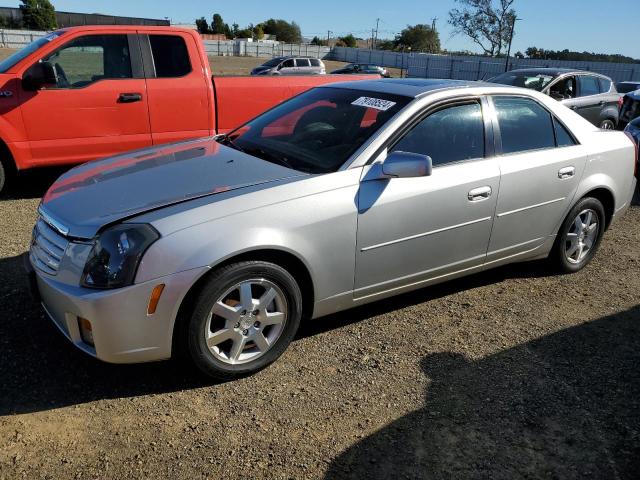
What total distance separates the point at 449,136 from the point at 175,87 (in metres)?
3.94

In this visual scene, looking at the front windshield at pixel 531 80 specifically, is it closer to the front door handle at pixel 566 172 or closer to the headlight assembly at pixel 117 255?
the front door handle at pixel 566 172

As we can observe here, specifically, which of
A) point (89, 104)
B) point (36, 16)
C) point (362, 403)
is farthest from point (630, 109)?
point (36, 16)

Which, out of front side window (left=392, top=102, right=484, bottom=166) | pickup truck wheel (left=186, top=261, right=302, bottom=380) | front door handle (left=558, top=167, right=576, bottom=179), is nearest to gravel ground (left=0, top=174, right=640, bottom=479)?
pickup truck wheel (left=186, top=261, right=302, bottom=380)

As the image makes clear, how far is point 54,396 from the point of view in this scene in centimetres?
298

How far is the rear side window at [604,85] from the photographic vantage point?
37.6 feet

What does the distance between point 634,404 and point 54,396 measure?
3.13 metres

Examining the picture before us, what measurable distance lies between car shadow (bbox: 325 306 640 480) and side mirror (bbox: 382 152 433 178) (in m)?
1.15

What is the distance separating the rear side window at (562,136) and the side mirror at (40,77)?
4961 millimetres

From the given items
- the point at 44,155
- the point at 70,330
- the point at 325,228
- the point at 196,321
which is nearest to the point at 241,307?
the point at 196,321

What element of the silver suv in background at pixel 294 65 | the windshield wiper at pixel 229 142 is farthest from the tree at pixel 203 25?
the windshield wiper at pixel 229 142

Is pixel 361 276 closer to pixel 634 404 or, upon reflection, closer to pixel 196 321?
pixel 196 321

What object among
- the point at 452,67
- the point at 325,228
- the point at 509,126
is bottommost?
the point at 452,67

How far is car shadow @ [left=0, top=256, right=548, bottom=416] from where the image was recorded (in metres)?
2.98

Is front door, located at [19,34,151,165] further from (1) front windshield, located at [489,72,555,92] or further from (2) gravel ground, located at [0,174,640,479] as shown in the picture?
(1) front windshield, located at [489,72,555,92]
